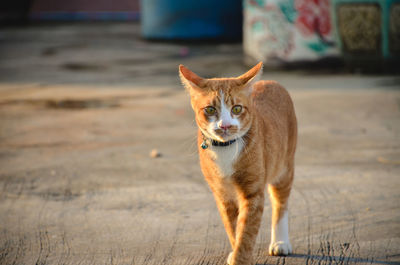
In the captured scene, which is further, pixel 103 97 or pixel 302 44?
pixel 302 44

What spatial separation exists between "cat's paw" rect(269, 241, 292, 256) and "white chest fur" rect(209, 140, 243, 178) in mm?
719

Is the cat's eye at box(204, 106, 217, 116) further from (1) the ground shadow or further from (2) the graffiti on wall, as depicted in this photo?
(2) the graffiti on wall

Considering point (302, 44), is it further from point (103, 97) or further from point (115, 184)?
point (115, 184)

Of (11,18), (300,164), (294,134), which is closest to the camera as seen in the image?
(294,134)

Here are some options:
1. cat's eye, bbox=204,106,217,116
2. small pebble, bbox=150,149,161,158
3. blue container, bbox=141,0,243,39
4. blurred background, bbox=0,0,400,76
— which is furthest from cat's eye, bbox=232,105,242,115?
blue container, bbox=141,0,243,39

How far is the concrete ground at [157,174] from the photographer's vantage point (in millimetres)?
3912

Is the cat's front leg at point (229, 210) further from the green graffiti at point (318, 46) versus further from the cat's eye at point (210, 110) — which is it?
the green graffiti at point (318, 46)

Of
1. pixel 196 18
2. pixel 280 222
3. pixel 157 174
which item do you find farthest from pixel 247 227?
pixel 196 18

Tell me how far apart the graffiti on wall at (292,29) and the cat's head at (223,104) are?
23.0 ft

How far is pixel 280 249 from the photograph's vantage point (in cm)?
373

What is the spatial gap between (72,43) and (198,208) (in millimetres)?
11672

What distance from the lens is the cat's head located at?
3268mm

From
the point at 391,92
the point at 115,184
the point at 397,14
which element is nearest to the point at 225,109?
the point at 115,184

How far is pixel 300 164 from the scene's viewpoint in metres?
5.55
